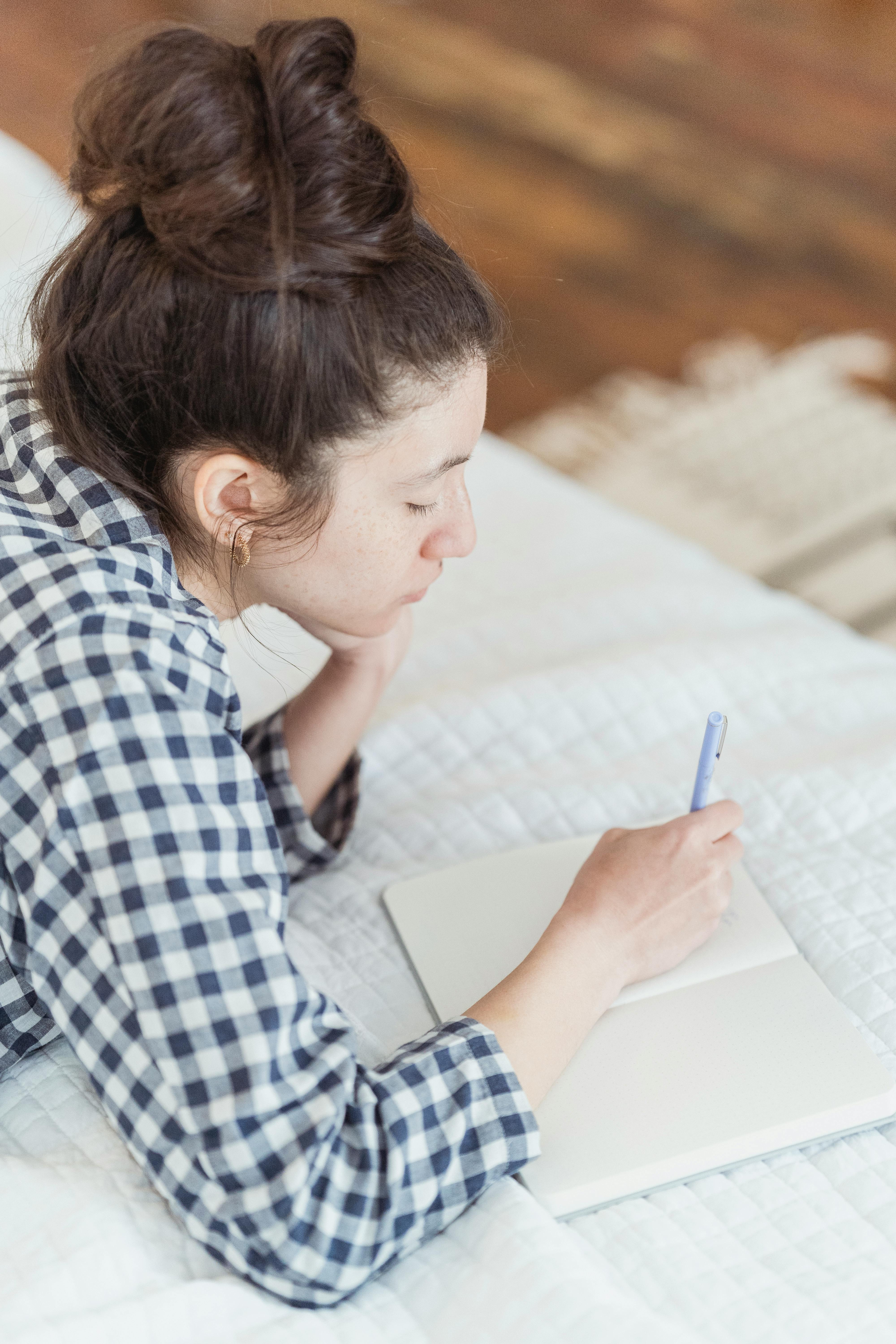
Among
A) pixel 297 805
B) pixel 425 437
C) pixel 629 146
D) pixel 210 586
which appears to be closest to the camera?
pixel 425 437

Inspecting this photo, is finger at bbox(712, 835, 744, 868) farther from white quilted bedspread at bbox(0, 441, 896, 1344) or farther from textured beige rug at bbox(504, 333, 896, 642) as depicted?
textured beige rug at bbox(504, 333, 896, 642)

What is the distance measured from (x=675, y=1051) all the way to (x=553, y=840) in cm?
23

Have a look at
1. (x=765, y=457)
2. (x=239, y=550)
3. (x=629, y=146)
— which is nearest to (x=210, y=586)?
(x=239, y=550)

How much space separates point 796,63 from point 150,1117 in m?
2.76

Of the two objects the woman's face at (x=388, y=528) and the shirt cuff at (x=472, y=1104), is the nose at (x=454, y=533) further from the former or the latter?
the shirt cuff at (x=472, y=1104)

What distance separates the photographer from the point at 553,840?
97cm

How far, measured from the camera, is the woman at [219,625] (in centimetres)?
62

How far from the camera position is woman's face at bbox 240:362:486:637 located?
0.74 metres

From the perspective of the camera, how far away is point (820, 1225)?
27.7 inches

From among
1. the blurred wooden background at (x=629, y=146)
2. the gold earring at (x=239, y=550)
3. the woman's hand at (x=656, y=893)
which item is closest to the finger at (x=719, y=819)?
the woman's hand at (x=656, y=893)

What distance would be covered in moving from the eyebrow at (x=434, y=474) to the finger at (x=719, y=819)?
0.27 metres

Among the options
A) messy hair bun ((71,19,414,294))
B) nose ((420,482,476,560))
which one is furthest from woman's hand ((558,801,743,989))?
messy hair bun ((71,19,414,294))

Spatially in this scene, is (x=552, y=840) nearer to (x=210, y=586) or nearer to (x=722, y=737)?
(x=722, y=737)

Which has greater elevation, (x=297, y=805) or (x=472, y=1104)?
(x=472, y=1104)
